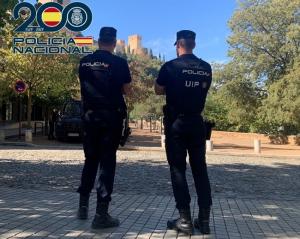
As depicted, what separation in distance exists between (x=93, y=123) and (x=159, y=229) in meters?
1.34

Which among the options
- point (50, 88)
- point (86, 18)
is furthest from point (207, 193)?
point (50, 88)

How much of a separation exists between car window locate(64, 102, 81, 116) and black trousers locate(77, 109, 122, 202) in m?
19.1

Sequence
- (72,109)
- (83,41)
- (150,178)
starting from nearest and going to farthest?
(150,178) → (72,109) → (83,41)

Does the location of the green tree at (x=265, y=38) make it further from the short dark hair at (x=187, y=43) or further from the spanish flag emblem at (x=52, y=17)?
the short dark hair at (x=187, y=43)

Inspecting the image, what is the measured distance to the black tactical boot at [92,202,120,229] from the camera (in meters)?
5.23

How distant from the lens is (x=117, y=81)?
5.51 m

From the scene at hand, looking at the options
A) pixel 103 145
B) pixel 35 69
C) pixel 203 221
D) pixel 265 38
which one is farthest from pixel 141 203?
pixel 265 38

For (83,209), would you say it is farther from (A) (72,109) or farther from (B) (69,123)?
(A) (72,109)

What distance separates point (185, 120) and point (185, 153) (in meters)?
0.36

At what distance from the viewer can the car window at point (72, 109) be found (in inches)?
968

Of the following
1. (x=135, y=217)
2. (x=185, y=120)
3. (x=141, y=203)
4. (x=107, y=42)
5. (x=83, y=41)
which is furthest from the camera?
(x=83, y=41)

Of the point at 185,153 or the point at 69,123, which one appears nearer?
the point at 185,153

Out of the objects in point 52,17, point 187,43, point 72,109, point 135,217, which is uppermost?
point 52,17

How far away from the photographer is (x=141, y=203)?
7113 mm
